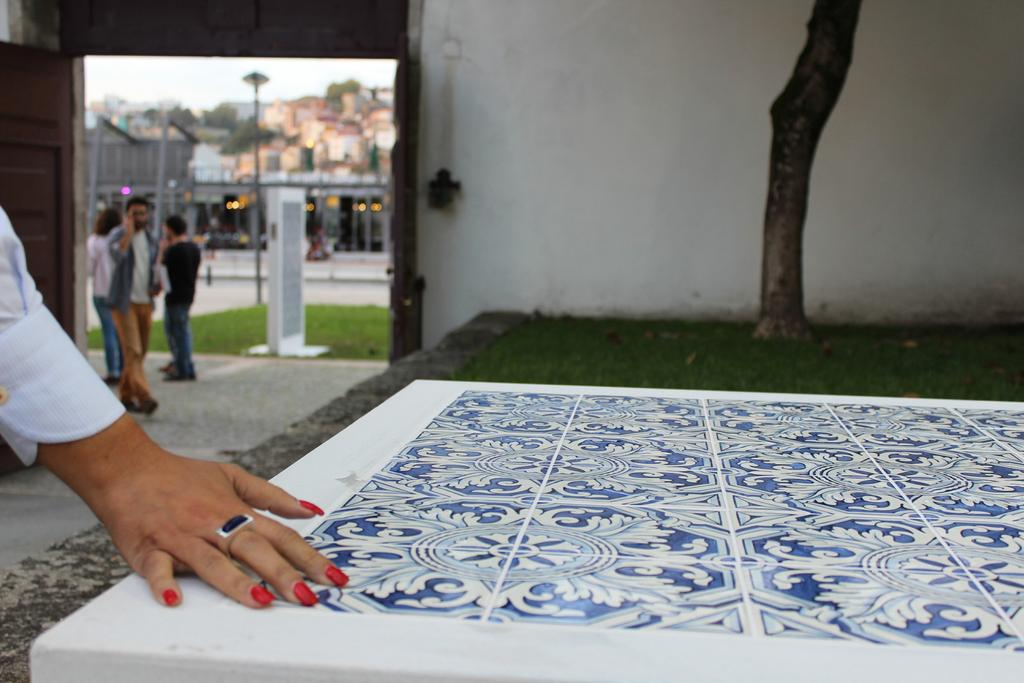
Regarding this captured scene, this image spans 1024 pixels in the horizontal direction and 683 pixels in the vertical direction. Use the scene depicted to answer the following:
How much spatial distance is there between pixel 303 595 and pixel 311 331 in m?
15.5

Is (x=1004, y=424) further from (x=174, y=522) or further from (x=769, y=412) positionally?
(x=174, y=522)

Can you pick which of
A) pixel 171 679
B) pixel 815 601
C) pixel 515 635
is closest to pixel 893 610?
pixel 815 601

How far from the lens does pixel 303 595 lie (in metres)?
1.28

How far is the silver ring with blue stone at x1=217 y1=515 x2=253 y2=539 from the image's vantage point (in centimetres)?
133

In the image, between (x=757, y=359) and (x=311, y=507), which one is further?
(x=757, y=359)

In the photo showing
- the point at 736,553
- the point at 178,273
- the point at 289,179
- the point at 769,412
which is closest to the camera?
the point at 736,553

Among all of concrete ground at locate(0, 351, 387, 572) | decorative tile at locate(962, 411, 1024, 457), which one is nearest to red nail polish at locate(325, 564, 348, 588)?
decorative tile at locate(962, 411, 1024, 457)

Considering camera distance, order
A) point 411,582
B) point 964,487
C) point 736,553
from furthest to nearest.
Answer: point 964,487 < point 736,553 < point 411,582

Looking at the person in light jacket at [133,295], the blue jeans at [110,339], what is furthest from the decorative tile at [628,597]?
the blue jeans at [110,339]

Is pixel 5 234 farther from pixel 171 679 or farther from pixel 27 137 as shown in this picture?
pixel 27 137

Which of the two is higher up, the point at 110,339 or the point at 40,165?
the point at 40,165

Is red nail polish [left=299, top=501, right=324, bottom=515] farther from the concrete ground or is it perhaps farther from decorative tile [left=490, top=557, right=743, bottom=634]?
the concrete ground

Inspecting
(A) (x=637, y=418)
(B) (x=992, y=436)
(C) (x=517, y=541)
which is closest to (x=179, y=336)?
(A) (x=637, y=418)

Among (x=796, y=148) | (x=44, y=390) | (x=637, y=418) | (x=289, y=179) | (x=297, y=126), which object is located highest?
(x=297, y=126)
